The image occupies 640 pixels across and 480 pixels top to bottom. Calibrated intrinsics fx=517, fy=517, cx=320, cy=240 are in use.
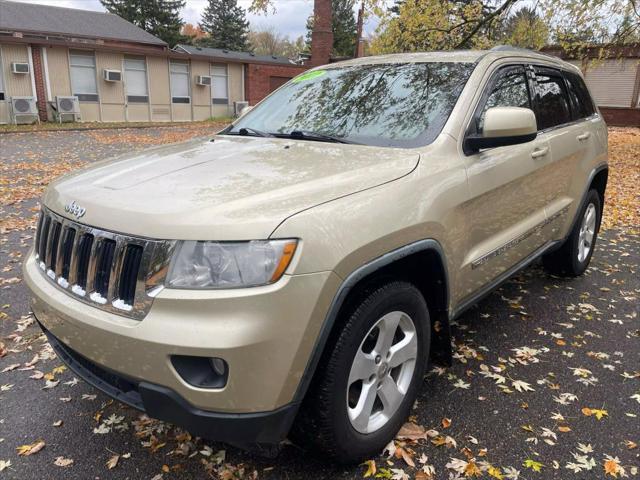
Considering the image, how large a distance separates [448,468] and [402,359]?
0.55m

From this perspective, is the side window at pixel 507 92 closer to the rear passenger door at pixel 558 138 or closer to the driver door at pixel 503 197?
the driver door at pixel 503 197

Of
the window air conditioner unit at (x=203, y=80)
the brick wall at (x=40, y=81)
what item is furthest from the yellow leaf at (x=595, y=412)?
the window air conditioner unit at (x=203, y=80)

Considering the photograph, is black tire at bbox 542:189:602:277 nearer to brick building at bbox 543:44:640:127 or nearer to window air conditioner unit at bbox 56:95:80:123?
window air conditioner unit at bbox 56:95:80:123

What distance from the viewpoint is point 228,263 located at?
6.04ft

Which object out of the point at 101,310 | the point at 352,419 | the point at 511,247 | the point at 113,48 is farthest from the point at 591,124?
the point at 113,48

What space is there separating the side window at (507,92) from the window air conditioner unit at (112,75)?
23.8m

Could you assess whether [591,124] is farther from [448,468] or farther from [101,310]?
[101,310]

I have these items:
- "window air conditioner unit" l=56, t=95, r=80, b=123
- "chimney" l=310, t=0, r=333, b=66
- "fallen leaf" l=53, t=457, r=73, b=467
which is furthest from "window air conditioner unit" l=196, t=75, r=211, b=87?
"fallen leaf" l=53, t=457, r=73, b=467

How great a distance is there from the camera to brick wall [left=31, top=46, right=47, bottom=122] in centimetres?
2211

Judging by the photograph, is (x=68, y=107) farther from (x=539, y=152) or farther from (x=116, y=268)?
(x=116, y=268)

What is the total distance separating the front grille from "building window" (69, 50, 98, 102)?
79.7 ft

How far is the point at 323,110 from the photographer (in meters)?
3.31

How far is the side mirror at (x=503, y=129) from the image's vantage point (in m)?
2.67

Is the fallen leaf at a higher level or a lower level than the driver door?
lower
